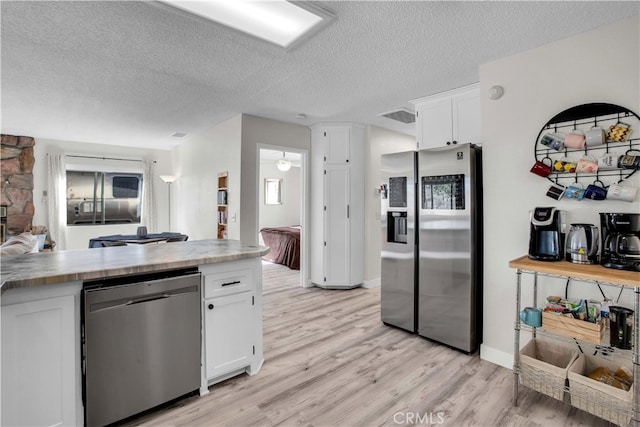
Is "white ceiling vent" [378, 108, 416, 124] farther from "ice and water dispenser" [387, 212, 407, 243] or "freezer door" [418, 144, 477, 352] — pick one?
"ice and water dispenser" [387, 212, 407, 243]

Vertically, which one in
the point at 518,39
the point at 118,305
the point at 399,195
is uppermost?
the point at 518,39

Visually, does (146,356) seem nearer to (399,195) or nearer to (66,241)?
(399,195)

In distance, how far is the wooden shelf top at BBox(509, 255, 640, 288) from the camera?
5.32ft

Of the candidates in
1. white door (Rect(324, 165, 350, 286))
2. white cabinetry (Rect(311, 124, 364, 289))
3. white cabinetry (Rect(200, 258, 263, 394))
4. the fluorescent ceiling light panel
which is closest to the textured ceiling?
the fluorescent ceiling light panel

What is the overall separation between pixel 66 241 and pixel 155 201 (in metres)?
1.78

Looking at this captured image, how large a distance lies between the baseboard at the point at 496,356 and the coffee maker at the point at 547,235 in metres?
0.90

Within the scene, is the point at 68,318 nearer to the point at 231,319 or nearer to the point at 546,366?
the point at 231,319

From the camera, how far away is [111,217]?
22.2ft

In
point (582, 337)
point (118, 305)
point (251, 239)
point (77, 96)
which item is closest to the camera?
point (118, 305)

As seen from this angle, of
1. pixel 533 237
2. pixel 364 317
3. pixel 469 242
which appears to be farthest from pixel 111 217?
pixel 533 237

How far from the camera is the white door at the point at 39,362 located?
1.44 meters

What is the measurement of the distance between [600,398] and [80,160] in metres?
8.15

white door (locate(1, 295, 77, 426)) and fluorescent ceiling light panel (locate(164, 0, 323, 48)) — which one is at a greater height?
fluorescent ceiling light panel (locate(164, 0, 323, 48))

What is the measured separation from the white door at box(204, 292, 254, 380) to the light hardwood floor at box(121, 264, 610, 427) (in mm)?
160
